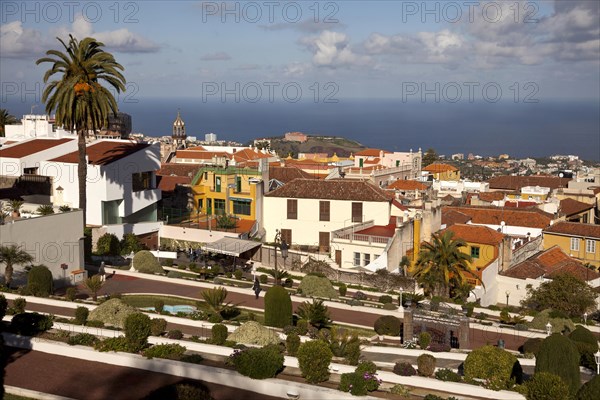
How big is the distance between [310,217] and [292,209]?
1393 millimetres

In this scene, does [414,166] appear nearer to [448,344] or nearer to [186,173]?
[186,173]

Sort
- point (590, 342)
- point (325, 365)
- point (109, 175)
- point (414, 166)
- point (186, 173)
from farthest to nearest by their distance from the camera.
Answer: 1. point (414, 166)
2. point (186, 173)
3. point (109, 175)
4. point (590, 342)
5. point (325, 365)

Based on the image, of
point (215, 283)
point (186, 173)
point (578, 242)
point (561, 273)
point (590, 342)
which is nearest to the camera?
point (590, 342)

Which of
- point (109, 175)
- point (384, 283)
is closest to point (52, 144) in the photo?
point (109, 175)

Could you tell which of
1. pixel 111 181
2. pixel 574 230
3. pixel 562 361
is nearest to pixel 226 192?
pixel 111 181

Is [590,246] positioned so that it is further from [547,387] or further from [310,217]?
[547,387]

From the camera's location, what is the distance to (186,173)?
66812mm

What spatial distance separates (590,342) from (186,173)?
47.6 metres

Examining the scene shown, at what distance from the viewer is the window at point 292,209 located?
4950cm

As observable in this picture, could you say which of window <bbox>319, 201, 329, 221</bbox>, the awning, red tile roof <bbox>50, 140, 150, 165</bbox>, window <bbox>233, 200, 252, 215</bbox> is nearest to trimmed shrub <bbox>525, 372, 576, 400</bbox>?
the awning

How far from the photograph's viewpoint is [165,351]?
21.3 meters

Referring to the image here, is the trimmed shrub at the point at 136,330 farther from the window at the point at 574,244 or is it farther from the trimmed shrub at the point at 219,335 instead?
the window at the point at 574,244

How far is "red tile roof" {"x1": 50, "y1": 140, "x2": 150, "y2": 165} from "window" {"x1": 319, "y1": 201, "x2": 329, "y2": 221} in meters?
12.3

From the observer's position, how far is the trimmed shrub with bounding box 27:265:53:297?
97.0 ft
